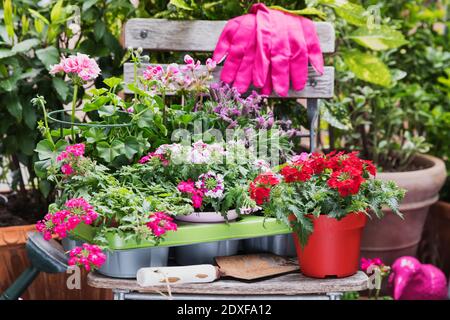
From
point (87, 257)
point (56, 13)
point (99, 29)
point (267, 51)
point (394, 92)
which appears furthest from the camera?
point (394, 92)

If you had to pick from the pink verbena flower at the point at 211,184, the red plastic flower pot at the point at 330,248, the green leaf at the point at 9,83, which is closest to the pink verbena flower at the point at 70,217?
the pink verbena flower at the point at 211,184

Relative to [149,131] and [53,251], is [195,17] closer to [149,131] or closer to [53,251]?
[149,131]

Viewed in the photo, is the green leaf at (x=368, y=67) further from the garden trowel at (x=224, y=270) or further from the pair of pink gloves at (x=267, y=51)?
the garden trowel at (x=224, y=270)

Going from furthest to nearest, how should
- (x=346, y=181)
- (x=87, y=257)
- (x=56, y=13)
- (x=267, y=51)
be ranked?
(x=56, y=13)
(x=267, y=51)
(x=346, y=181)
(x=87, y=257)

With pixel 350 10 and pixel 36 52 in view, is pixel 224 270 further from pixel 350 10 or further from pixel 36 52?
pixel 350 10

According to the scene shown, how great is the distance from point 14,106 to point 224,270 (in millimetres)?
1063

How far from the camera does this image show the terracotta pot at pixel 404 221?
2.65m

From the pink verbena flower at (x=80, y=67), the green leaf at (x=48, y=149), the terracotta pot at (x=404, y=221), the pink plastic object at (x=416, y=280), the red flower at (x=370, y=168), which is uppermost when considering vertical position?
the pink verbena flower at (x=80, y=67)

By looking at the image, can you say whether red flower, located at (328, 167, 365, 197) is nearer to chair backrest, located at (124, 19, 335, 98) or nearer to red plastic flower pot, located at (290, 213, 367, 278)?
red plastic flower pot, located at (290, 213, 367, 278)

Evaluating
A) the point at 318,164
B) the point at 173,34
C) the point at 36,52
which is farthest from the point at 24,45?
the point at 318,164

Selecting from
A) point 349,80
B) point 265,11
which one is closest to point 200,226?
point 265,11

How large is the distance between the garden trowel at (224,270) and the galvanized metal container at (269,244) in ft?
0.11

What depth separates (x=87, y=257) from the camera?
154cm

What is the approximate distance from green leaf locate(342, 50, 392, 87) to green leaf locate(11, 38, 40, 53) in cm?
125
